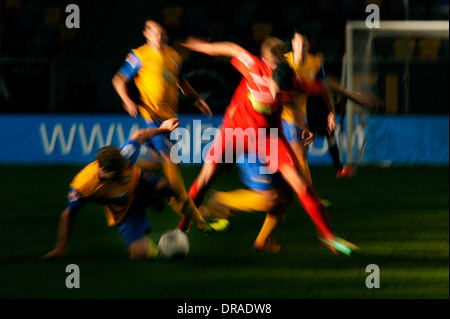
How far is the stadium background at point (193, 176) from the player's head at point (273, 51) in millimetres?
1351

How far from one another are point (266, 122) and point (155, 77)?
1.36 m

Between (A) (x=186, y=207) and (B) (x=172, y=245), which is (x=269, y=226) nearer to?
(A) (x=186, y=207)

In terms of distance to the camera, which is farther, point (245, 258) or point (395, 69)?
point (395, 69)

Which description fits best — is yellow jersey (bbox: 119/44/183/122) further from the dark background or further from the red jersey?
the dark background

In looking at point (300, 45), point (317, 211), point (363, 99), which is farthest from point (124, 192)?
point (300, 45)

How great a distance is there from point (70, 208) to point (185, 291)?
0.99 metres

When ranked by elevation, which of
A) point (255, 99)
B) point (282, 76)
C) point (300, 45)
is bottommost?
point (255, 99)

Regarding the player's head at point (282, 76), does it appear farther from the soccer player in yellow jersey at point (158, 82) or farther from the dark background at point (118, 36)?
the dark background at point (118, 36)

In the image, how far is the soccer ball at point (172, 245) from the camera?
222 inches

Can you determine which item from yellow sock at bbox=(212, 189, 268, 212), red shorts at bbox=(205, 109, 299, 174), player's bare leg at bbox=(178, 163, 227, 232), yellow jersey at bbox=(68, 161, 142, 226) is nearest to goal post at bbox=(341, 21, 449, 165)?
yellow sock at bbox=(212, 189, 268, 212)

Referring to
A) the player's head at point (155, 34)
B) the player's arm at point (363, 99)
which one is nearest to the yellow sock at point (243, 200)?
the player's arm at point (363, 99)

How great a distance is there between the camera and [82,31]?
62.0 ft

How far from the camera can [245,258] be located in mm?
5832

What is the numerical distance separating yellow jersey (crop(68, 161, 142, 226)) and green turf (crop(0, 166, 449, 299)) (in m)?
0.38
